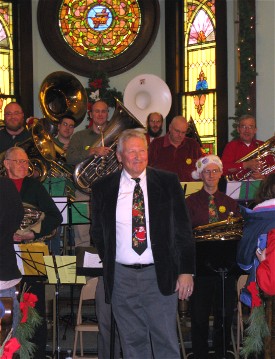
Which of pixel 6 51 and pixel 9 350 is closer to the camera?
pixel 9 350

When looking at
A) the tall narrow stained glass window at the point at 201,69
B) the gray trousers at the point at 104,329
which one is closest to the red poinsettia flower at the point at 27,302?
the gray trousers at the point at 104,329

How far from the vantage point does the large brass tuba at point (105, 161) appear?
8516 millimetres

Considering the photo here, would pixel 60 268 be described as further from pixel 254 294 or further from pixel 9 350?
pixel 9 350

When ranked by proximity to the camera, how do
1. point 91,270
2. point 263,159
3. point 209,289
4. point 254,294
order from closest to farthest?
1. point 254,294
2. point 91,270
3. point 209,289
4. point 263,159

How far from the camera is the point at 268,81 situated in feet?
37.8

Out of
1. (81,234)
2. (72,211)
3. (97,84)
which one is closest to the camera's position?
(72,211)

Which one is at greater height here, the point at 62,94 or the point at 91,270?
the point at 62,94

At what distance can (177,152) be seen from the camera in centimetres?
945

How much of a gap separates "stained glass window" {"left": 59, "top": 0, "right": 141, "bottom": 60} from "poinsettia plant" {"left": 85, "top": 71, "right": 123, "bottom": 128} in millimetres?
594

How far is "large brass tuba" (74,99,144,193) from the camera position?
27.9 ft

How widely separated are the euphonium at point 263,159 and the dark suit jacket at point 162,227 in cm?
306

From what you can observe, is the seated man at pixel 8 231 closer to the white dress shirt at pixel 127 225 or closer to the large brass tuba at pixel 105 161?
the white dress shirt at pixel 127 225

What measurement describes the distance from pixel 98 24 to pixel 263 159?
6115mm

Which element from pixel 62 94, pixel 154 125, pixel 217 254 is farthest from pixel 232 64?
pixel 217 254
